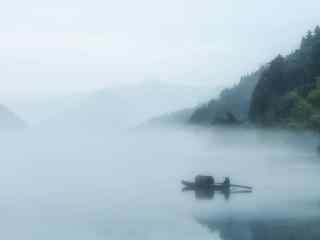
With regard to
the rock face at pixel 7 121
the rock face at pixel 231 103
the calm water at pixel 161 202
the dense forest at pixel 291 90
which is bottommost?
the calm water at pixel 161 202

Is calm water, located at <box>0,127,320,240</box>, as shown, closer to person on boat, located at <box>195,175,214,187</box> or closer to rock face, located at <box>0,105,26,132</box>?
person on boat, located at <box>195,175,214,187</box>

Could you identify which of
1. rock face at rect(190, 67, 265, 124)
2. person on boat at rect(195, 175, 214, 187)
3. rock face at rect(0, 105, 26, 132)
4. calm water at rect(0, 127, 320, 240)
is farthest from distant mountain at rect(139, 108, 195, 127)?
person on boat at rect(195, 175, 214, 187)

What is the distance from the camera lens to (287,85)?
57875mm

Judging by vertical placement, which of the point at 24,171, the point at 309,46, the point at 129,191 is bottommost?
the point at 129,191

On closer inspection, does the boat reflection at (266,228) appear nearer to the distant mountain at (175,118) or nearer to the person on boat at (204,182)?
the person on boat at (204,182)

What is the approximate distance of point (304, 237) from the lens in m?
21.8

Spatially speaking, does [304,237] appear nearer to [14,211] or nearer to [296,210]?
[296,210]

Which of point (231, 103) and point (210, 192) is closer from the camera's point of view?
point (210, 192)

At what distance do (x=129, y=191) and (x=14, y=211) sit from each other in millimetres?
7843

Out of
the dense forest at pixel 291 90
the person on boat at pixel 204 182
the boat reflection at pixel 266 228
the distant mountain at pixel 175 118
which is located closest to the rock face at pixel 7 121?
the distant mountain at pixel 175 118

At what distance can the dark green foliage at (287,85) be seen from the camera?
176 ft

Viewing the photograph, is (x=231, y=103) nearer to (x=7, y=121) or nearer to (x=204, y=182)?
(x=204, y=182)

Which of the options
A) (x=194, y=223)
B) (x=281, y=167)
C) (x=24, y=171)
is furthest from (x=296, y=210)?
(x=24, y=171)

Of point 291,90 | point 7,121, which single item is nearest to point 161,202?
point 291,90
